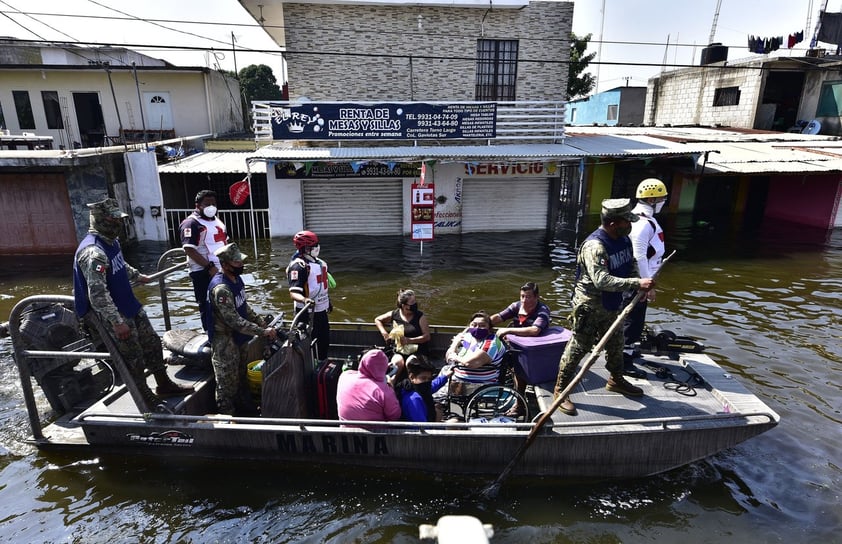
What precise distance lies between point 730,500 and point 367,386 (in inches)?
165

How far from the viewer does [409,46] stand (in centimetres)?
1695

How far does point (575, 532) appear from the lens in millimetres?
4934

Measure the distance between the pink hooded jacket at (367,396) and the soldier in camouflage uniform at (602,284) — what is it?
196 cm

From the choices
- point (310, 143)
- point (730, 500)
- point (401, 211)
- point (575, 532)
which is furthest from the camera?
point (401, 211)

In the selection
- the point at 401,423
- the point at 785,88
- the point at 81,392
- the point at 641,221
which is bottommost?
the point at 81,392

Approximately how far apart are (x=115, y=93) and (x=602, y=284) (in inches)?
1047

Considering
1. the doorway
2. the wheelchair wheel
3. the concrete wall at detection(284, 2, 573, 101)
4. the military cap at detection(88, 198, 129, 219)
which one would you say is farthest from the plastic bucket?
the doorway

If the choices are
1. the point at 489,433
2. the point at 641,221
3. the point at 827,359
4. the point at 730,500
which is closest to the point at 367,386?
the point at 489,433

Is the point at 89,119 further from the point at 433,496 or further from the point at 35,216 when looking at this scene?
the point at 433,496

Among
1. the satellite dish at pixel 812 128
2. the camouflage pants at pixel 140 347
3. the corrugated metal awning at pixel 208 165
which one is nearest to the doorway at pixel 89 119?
the corrugated metal awning at pixel 208 165

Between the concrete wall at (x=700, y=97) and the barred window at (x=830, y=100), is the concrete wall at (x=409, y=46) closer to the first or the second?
the concrete wall at (x=700, y=97)

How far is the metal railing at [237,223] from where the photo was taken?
666 inches

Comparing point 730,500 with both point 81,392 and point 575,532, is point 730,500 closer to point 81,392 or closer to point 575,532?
point 575,532

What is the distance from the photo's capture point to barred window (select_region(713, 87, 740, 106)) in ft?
91.9
